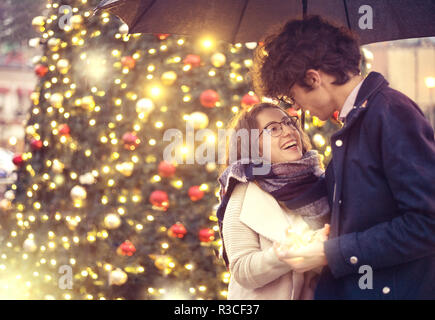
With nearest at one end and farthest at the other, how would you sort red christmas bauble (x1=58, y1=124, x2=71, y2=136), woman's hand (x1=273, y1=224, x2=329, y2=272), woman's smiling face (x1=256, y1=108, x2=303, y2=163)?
woman's hand (x1=273, y1=224, x2=329, y2=272) → woman's smiling face (x1=256, y1=108, x2=303, y2=163) → red christmas bauble (x1=58, y1=124, x2=71, y2=136)

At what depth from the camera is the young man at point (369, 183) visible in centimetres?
152

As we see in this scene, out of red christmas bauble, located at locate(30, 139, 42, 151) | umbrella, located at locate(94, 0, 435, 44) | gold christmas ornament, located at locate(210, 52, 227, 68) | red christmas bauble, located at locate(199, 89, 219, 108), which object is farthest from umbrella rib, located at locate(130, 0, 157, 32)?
red christmas bauble, located at locate(30, 139, 42, 151)

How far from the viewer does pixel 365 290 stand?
5.43 ft

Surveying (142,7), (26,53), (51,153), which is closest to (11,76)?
(26,53)

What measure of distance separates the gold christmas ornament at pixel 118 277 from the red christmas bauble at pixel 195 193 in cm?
77

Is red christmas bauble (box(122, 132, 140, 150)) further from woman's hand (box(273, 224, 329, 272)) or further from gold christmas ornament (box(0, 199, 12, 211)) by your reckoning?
woman's hand (box(273, 224, 329, 272))

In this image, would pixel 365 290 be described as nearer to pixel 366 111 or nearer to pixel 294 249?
pixel 294 249

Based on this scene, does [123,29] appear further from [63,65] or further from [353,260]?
[353,260]

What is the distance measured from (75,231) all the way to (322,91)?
271cm

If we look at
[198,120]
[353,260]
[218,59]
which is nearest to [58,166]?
[198,120]

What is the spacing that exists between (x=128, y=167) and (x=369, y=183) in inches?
91.8

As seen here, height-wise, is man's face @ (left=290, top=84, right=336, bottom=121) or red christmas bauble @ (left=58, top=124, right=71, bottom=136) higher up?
man's face @ (left=290, top=84, right=336, bottom=121)

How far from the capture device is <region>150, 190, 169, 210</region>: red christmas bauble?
3502 millimetres

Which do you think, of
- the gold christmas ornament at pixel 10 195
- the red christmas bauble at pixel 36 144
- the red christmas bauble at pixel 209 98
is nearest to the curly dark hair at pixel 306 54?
the red christmas bauble at pixel 209 98
